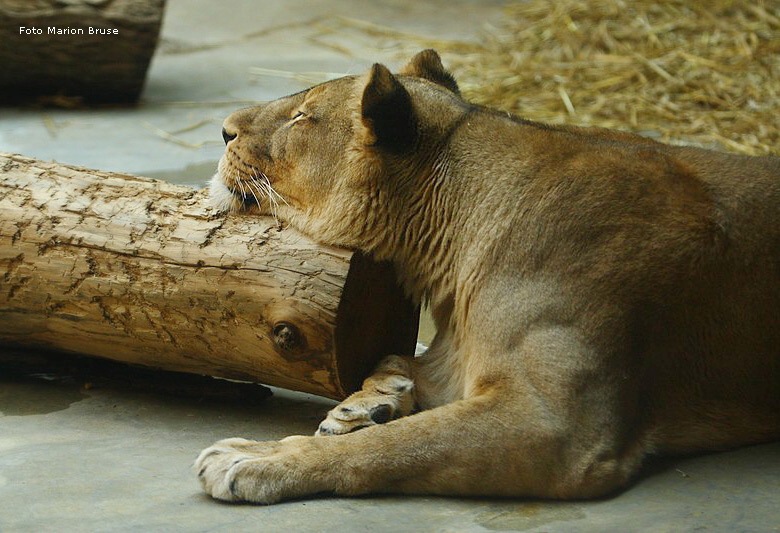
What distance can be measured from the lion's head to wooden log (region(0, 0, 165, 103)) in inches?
209

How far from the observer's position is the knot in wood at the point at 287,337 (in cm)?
411

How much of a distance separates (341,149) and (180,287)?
31.9 inches

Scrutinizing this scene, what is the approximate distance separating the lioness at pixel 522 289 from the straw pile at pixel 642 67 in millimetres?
4370

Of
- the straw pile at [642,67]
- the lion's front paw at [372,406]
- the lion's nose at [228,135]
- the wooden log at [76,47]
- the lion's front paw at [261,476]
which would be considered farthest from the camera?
the wooden log at [76,47]

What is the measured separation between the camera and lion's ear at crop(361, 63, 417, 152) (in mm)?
4094

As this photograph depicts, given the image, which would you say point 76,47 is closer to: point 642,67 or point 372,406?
point 642,67

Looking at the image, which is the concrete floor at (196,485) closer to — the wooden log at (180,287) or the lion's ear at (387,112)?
the wooden log at (180,287)

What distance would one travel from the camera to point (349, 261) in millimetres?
4156

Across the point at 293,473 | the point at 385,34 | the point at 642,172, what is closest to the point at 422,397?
the point at 293,473

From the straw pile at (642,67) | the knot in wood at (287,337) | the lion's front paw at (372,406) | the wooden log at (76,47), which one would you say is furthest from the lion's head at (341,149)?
the wooden log at (76,47)

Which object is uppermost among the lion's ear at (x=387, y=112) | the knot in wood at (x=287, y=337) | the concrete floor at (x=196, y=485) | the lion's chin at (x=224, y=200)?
the lion's ear at (x=387, y=112)

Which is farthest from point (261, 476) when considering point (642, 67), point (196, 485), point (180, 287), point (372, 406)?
point (642, 67)

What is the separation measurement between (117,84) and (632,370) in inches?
285

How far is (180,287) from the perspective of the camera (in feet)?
13.9
